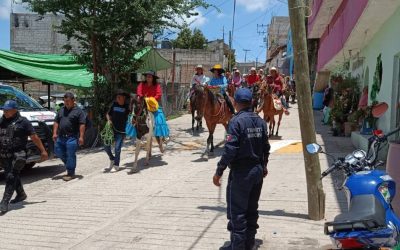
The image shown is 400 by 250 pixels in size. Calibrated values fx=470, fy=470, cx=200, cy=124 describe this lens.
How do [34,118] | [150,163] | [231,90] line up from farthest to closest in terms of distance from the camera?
[231,90], [150,163], [34,118]

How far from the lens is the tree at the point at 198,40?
60969mm

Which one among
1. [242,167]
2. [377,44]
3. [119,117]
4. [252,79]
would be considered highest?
[377,44]

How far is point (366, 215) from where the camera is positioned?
141 inches

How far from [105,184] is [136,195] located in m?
1.27

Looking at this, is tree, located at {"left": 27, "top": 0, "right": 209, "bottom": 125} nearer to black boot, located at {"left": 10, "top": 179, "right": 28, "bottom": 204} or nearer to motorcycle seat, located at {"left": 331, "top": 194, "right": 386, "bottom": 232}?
black boot, located at {"left": 10, "top": 179, "right": 28, "bottom": 204}

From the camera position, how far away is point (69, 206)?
7.87 meters

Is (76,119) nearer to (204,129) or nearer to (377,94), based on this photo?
(377,94)

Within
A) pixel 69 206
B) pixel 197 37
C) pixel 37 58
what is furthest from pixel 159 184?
pixel 197 37

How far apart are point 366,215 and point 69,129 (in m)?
7.47

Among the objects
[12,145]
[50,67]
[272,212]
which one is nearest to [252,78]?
[50,67]

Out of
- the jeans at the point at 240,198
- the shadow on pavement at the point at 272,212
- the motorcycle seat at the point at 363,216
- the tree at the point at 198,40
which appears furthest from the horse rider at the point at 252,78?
the tree at the point at 198,40

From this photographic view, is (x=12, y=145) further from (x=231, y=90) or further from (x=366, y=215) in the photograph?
(x=231, y=90)

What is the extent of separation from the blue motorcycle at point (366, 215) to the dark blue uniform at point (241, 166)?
1.12 meters

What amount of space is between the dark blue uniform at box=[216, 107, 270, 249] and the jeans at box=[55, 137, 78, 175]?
5.49 m
